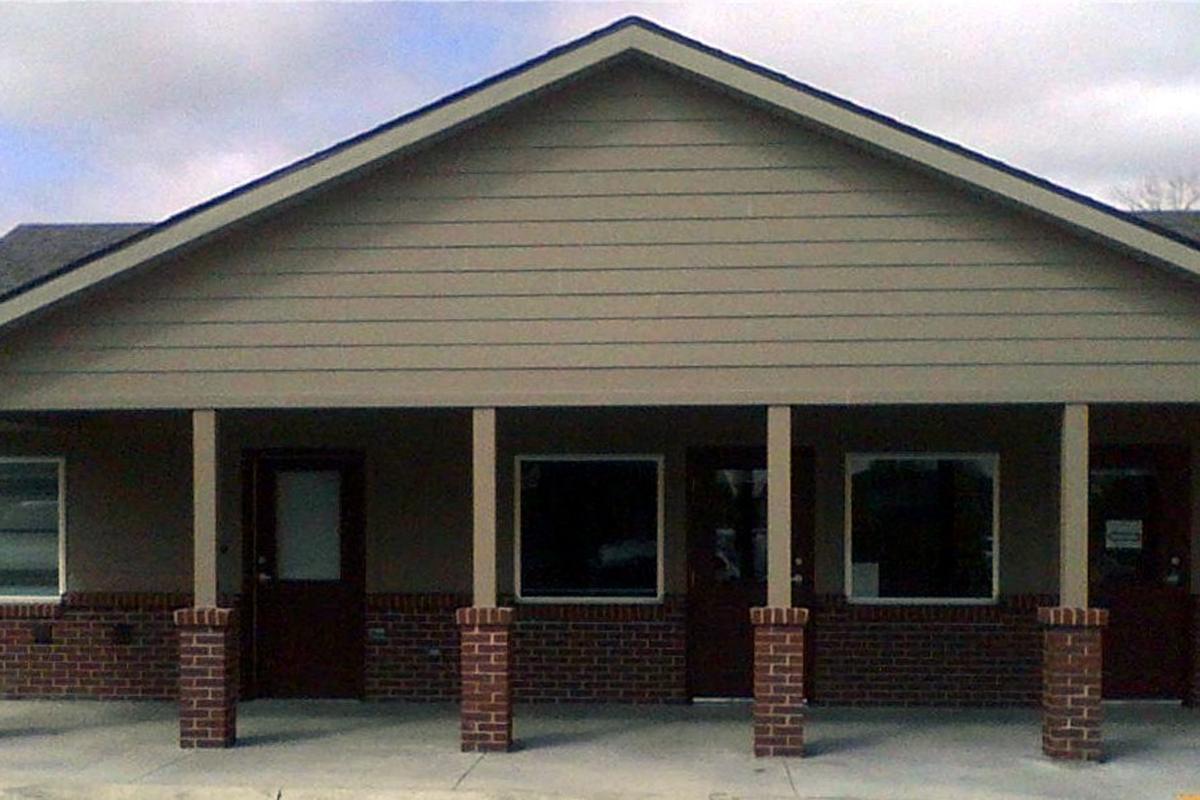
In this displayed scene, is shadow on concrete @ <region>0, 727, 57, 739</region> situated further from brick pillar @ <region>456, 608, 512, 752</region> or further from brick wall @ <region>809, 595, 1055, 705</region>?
brick wall @ <region>809, 595, 1055, 705</region>

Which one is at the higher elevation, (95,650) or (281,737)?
(95,650)

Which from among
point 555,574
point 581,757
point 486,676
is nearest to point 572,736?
point 581,757

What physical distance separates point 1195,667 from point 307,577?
752 cm

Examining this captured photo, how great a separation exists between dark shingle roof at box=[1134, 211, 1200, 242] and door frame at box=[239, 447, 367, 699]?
7.60 m

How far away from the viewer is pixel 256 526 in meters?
12.6

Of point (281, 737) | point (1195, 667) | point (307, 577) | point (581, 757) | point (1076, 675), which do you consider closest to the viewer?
point (1076, 675)

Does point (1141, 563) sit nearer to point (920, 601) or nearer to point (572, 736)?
point (920, 601)

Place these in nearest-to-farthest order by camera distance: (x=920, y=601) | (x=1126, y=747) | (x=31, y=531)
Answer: (x=1126, y=747) → (x=920, y=601) → (x=31, y=531)

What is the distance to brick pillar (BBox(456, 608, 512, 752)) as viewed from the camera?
10031 mm

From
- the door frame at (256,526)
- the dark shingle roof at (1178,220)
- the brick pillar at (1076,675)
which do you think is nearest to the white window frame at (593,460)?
the door frame at (256,526)

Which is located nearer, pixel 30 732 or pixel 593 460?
pixel 30 732

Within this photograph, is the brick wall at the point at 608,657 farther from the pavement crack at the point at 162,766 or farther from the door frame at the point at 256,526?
the pavement crack at the point at 162,766

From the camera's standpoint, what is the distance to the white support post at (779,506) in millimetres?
9922

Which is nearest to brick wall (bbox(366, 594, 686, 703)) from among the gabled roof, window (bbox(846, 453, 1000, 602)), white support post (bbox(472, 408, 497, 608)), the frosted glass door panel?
the frosted glass door panel
